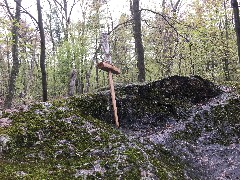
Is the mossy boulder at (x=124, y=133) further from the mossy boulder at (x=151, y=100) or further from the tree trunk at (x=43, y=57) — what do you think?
the tree trunk at (x=43, y=57)

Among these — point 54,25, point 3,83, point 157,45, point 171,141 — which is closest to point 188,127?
point 171,141

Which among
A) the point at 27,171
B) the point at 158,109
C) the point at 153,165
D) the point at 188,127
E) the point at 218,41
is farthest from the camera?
the point at 218,41

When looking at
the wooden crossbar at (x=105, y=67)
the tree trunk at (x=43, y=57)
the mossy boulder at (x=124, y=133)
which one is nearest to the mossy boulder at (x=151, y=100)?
the mossy boulder at (x=124, y=133)

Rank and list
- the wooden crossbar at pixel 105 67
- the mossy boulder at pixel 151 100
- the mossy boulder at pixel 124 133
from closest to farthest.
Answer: the mossy boulder at pixel 124 133, the wooden crossbar at pixel 105 67, the mossy boulder at pixel 151 100

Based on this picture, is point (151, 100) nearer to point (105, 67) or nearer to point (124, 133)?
point (124, 133)

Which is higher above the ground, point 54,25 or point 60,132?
point 54,25

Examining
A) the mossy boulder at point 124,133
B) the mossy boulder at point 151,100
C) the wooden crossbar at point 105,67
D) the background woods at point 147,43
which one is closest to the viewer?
the mossy boulder at point 124,133

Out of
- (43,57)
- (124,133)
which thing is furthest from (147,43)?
(124,133)

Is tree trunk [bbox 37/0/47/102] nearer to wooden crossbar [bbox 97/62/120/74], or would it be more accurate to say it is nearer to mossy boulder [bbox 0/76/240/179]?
mossy boulder [bbox 0/76/240/179]

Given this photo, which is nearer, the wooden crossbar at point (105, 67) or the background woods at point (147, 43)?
the wooden crossbar at point (105, 67)

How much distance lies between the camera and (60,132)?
516 cm

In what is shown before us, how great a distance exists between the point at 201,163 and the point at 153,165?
4.73 ft

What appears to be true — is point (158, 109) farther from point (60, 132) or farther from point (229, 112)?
point (60, 132)

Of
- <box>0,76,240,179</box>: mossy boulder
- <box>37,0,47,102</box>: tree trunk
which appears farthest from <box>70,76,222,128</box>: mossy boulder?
<box>37,0,47,102</box>: tree trunk
